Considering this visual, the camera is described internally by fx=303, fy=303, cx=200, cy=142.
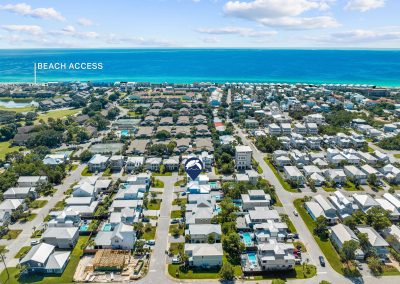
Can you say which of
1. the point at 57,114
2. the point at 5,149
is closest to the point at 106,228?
the point at 5,149

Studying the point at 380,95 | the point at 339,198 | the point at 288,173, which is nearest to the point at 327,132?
the point at 288,173

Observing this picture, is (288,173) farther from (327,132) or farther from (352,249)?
(327,132)

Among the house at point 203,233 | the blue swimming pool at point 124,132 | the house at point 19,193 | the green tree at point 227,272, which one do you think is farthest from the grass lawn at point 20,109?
the green tree at point 227,272

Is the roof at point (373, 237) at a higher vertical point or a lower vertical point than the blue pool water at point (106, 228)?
higher

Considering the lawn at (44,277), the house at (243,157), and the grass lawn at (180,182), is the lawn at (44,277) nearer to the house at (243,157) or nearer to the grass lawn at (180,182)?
the grass lawn at (180,182)

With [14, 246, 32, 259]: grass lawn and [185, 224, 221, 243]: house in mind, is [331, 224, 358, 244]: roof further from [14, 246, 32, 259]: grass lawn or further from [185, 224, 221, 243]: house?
[14, 246, 32, 259]: grass lawn

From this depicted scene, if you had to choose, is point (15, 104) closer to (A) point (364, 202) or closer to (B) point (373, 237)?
(A) point (364, 202)
